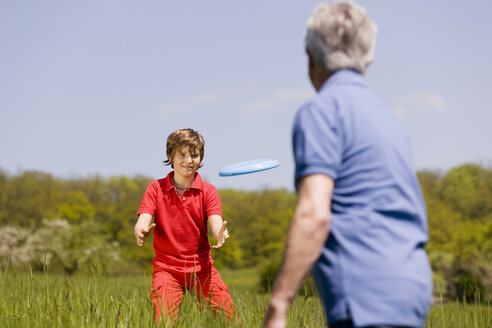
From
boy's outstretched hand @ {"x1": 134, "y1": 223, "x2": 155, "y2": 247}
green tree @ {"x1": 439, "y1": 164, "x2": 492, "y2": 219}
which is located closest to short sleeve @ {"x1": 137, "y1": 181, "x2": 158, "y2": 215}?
boy's outstretched hand @ {"x1": 134, "y1": 223, "x2": 155, "y2": 247}

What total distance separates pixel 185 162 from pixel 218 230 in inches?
26.4

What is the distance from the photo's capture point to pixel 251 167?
441cm

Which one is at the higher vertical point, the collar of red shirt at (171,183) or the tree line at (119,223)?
the collar of red shirt at (171,183)

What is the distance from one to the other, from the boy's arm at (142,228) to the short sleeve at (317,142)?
2301 mm

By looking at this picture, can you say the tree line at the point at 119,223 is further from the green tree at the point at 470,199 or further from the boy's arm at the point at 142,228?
the boy's arm at the point at 142,228

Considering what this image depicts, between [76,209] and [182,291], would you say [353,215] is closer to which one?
[182,291]

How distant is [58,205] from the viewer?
26953mm

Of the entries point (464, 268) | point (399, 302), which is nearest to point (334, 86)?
point (399, 302)

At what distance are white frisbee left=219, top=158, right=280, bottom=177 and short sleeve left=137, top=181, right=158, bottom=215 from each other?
0.63 m

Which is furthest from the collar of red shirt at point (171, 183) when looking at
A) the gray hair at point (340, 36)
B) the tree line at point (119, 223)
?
the tree line at point (119, 223)

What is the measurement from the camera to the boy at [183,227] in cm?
408

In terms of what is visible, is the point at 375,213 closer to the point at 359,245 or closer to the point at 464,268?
the point at 359,245

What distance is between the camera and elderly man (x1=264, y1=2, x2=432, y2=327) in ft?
5.81

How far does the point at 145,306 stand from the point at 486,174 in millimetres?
37555
